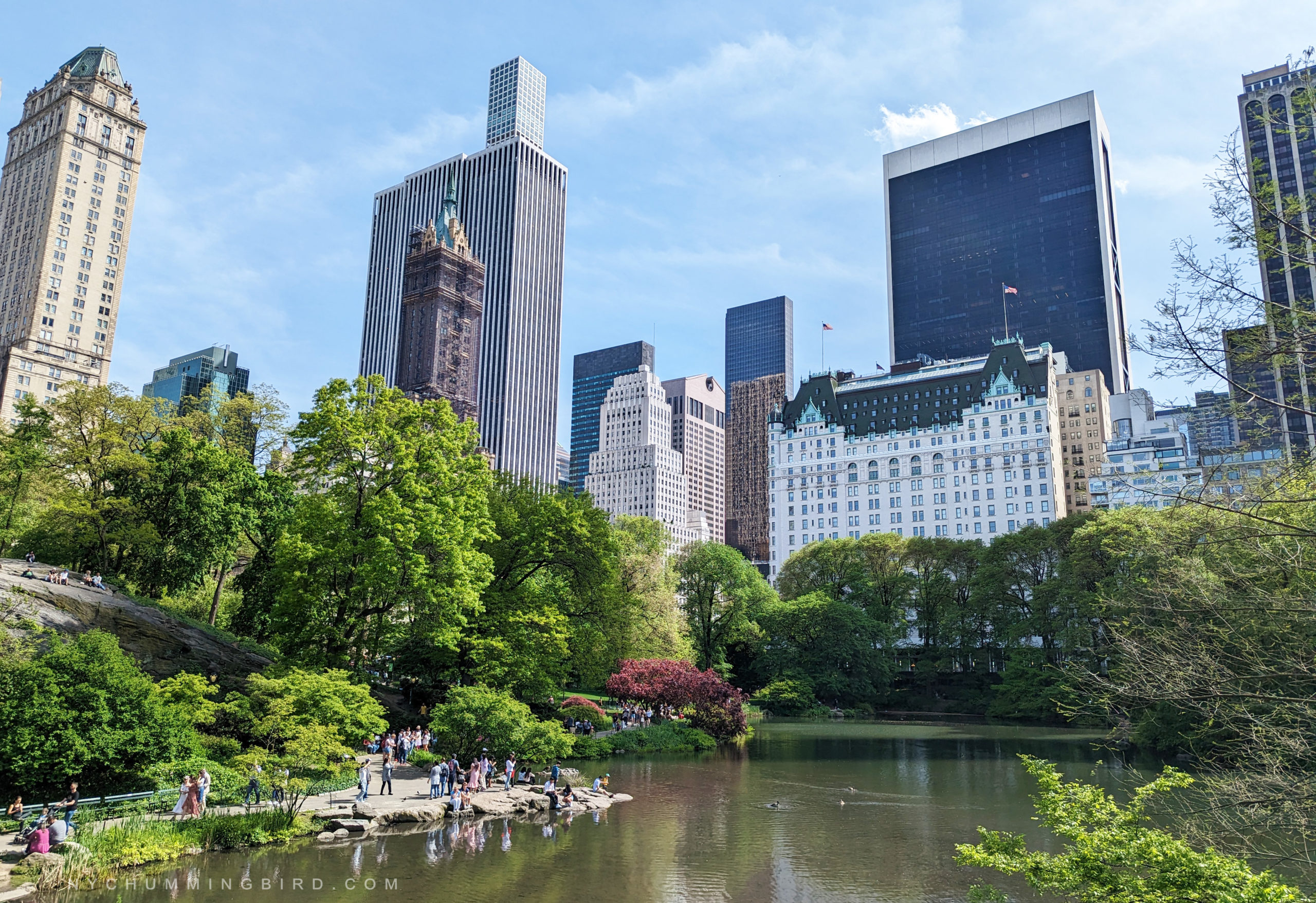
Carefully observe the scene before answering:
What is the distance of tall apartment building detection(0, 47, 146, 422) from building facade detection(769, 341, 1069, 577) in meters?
122

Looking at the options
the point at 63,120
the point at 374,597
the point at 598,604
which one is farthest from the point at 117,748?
the point at 63,120

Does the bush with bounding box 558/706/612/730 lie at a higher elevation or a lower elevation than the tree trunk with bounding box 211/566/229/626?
lower

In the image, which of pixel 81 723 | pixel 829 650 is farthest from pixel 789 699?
pixel 81 723

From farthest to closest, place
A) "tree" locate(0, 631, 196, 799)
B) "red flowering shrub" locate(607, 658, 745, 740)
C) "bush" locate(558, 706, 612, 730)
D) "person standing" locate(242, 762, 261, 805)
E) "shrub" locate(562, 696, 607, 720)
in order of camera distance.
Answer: "red flowering shrub" locate(607, 658, 745, 740), "shrub" locate(562, 696, 607, 720), "bush" locate(558, 706, 612, 730), "person standing" locate(242, 762, 261, 805), "tree" locate(0, 631, 196, 799)

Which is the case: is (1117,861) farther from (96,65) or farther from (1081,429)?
(96,65)

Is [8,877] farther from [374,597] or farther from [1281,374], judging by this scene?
[1281,374]

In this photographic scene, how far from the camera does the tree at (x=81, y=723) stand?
24766 millimetres

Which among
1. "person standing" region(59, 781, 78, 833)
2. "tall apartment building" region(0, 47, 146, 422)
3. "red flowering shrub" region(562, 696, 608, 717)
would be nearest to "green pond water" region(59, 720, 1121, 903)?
"person standing" region(59, 781, 78, 833)

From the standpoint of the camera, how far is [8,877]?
2097cm

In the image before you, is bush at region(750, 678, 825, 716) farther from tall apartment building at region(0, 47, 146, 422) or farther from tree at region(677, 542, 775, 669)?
tall apartment building at region(0, 47, 146, 422)

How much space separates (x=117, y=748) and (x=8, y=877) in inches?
212

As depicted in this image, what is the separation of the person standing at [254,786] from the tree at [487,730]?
35.2ft

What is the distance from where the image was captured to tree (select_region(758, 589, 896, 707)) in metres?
88.6

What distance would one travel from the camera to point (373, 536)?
40.6 meters
